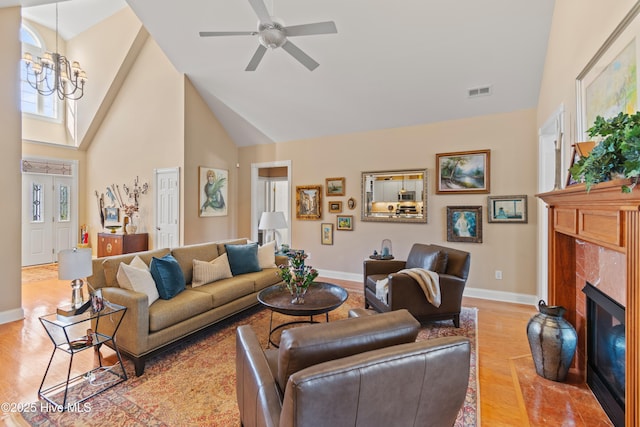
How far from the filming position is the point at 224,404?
82.7 inches

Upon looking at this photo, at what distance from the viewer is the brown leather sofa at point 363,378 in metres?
1.00

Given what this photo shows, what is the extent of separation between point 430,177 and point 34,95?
8.37 meters

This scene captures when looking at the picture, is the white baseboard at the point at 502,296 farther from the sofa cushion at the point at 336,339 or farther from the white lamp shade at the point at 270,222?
the sofa cushion at the point at 336,339

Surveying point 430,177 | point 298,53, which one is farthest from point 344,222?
point 298,53

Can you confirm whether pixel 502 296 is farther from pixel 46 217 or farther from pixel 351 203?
pixel 46 217

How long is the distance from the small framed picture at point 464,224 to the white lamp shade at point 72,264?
445cm

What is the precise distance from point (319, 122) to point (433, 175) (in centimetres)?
214

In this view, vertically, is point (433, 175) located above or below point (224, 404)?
above

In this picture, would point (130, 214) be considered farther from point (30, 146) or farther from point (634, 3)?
point (634, 3)

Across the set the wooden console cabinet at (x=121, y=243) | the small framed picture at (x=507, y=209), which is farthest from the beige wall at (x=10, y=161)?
the small framed picture at (x=507, y=209)

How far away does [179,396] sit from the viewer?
2.18m

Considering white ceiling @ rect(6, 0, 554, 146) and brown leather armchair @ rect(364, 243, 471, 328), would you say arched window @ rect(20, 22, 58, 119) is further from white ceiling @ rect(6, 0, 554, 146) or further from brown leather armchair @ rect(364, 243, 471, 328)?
brown leather armchair @ rect(364, 243, 471, 328)

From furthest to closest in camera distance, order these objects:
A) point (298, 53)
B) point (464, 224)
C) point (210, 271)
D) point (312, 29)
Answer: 1. point (464, 224)
2. point (210, 271)
3. point (298, 53)
4. point (312, 29)

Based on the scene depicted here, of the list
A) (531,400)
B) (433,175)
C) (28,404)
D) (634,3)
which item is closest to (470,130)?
(433,175)
